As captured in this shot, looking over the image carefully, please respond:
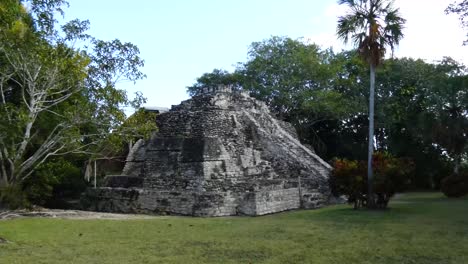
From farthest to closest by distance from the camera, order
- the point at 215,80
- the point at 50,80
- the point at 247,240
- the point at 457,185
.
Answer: the point at 215,80, the point at 457,185, the point at 50,80, the point at 247,240

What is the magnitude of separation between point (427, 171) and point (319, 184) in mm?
14280

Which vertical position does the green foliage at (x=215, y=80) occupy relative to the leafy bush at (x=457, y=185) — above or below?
above

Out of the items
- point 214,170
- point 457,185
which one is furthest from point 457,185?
point 214,170

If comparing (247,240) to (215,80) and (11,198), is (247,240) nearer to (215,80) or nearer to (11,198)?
(11,198)

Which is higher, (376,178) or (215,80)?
(215,80)

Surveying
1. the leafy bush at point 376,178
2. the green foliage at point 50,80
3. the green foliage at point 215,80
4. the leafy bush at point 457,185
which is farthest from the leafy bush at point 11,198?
the green foliage at point 215,80

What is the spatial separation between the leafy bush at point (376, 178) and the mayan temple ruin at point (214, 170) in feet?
6.12

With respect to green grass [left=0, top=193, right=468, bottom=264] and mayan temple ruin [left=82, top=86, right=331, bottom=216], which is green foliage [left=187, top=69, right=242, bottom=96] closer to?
mayan temple ruin [left=82, top=86, right=331, bottom=216]

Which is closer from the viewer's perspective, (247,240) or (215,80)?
(247,240)

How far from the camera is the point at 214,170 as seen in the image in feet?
51.2

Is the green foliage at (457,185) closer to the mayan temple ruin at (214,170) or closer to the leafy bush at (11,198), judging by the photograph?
the mayan temple ruin at (214,170)

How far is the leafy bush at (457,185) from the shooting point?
19.4 meters

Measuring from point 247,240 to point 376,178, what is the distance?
6540 mm

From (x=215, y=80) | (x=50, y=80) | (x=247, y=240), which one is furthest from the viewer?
(x=215, y=80)
